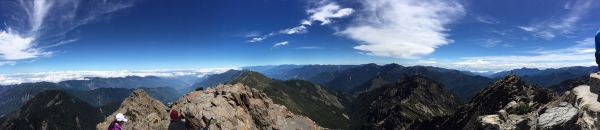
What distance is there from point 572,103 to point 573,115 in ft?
10.7

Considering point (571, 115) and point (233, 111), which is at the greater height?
point (571, 115)

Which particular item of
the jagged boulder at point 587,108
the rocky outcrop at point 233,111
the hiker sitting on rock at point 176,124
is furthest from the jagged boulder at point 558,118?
the hiker sitting on rock at point 176,124

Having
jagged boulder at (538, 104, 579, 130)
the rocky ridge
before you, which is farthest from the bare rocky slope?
jagged boulder at (538, 104, 579, 130)

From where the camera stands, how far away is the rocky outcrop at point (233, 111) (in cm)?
6881

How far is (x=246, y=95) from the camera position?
317 feet

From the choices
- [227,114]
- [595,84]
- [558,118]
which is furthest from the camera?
[227,114]

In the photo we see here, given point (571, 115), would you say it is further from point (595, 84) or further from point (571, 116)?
point (595, 84)

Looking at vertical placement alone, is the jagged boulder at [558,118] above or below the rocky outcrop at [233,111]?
above

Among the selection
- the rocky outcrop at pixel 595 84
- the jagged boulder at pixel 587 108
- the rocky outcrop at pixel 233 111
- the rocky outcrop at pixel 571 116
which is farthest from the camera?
the rocky outcrop at pixel 233 111

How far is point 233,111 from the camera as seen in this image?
258ft

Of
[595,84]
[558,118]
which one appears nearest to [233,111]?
[558,118]

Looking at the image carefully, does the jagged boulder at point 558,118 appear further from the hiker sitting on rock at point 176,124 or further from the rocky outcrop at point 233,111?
the hiker sitting on rock at point 176,124

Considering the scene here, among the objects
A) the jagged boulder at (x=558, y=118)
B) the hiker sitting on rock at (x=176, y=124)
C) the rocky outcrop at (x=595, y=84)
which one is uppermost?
the rocky outcrop at (x=595, y=84)

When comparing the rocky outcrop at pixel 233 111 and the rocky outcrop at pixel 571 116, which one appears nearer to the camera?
the rocky outcrop at pixel 571 116
